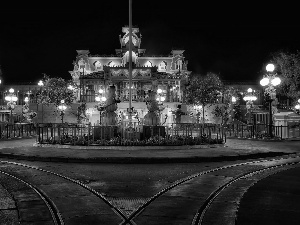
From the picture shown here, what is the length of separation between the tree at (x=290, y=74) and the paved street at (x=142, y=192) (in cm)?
5458

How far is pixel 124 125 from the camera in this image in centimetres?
2266

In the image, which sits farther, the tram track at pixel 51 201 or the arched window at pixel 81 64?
the arched window at pixel 81 64

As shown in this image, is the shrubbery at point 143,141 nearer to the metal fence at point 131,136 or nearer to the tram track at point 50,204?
the metal fence at point 131,136

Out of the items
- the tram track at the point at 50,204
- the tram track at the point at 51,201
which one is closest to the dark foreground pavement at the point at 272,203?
the tram track at the point at 51,201

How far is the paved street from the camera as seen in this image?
6.97 meters

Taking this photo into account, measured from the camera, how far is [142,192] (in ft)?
30.6

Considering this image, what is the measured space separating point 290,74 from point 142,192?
62.1 m

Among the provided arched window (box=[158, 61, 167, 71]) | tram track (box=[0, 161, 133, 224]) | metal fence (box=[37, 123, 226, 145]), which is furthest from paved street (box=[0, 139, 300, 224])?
arched window (box=[158, 61, 167, 71])

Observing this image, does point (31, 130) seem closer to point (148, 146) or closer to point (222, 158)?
point (148, 146)

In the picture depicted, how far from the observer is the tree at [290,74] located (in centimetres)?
6700

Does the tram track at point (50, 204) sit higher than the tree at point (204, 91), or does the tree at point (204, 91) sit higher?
the tree at point (204, 91)

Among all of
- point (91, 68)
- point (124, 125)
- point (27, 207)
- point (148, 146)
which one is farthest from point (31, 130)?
point (91, 68)

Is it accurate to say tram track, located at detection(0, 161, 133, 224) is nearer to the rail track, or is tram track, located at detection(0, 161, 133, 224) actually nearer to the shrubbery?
the rail track

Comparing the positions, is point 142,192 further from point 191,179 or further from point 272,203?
point 272,203
